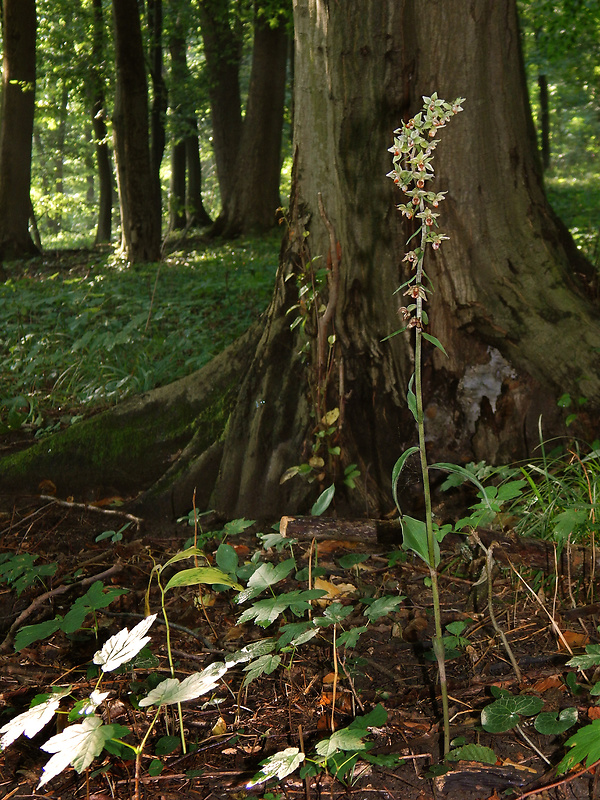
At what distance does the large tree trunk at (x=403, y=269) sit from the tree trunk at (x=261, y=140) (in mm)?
10145

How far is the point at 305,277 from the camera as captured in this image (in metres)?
3.10

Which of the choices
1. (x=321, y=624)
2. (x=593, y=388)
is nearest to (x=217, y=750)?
(x=321, y=624)

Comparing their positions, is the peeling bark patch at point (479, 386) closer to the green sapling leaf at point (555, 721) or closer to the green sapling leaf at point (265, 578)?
the green sapling leaf at point (265, 578)

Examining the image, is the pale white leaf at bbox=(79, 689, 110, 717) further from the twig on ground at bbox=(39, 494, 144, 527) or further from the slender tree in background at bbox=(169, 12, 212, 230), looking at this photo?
the slender tree in background at bbox=(169, 12, 212, 230)

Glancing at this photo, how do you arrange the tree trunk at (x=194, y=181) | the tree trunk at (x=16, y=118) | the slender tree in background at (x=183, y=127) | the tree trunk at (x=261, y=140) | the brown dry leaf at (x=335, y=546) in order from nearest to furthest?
the brown dry leaf at (x=335, y=546)
the tree trunk at (x=16, y=118)
the tree trunk at (x=261, y=140)
the slender tree in background at (x=183, y=127)
the tree trunk at (x=194, y=181)

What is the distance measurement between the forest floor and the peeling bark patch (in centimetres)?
71

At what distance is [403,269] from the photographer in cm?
292

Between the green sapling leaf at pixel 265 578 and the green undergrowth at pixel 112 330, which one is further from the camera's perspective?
the green undergrowth at pixel 112 330

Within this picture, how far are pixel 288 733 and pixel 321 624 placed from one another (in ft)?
0.93

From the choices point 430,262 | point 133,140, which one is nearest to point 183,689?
point 430,262

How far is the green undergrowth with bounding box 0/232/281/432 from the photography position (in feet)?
15.7

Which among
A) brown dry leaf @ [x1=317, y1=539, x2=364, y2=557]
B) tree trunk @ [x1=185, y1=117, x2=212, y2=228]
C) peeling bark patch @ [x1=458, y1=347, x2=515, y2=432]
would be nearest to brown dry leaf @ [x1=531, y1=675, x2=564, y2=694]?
brown dry leaf @ [x1=317, y1=539, x2=364, y2=557]

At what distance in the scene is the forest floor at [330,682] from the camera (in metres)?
1.56

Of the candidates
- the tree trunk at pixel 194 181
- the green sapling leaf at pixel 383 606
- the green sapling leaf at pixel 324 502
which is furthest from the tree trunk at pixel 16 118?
the green sapling leaf at pixel 383 606
